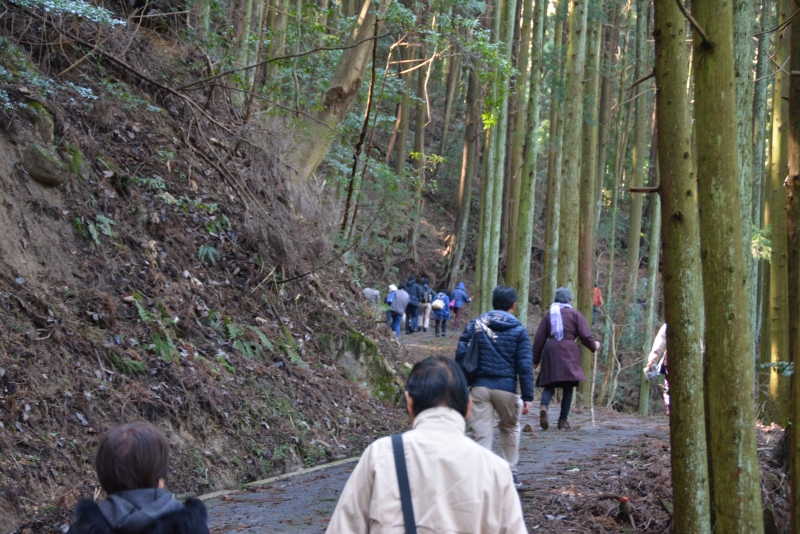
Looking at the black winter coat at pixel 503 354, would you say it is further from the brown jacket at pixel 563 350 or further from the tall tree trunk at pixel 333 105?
the tall tree trunk at pixel 333 105

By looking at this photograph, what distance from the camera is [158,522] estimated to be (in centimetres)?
259

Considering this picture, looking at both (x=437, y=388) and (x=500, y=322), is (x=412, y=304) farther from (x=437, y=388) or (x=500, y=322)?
(x=437, y=388)

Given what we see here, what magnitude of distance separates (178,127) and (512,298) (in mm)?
7829

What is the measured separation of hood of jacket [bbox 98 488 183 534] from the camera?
8.36 ft

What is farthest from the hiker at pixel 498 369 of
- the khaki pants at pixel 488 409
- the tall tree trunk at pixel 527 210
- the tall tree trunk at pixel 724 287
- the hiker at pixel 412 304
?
the hiker at pixel 412 304

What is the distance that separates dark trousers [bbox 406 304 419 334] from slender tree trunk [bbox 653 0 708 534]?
24750 millimetres

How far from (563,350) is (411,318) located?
1997 cm

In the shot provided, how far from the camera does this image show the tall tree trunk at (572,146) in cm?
1605

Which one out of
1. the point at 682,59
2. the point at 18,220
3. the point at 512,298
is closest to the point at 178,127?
the point at 18,220

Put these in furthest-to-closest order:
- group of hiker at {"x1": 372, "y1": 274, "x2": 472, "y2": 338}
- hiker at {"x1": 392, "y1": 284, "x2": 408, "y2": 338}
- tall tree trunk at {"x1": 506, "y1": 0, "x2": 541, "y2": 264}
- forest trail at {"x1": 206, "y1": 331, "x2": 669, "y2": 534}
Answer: group of hiker at {"x1": 372, "y1": 274, "x2": 472, "y2": 338} < hiker at {"x1": 392, "y1": 284, "x2": 408, "y2": 338} < tall tree trunk at {"x1": 506, "y1": 0, "x2": 541, "y2": 264} < forest trail at {"x1": 206, "y1": 331, "x2": 669, "y2": 534}

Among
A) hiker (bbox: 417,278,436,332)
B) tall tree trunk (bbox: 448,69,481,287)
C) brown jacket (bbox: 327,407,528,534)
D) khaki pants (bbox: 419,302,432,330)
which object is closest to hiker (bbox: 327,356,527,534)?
brown jacket (bbox: 327,407,528,534)

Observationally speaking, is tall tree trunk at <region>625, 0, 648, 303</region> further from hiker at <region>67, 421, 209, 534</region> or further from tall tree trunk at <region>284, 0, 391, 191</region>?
hiker at <region>67, 421, 209, 534</region>

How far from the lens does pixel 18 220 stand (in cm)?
852

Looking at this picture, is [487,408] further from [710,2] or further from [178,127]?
[178,127]
